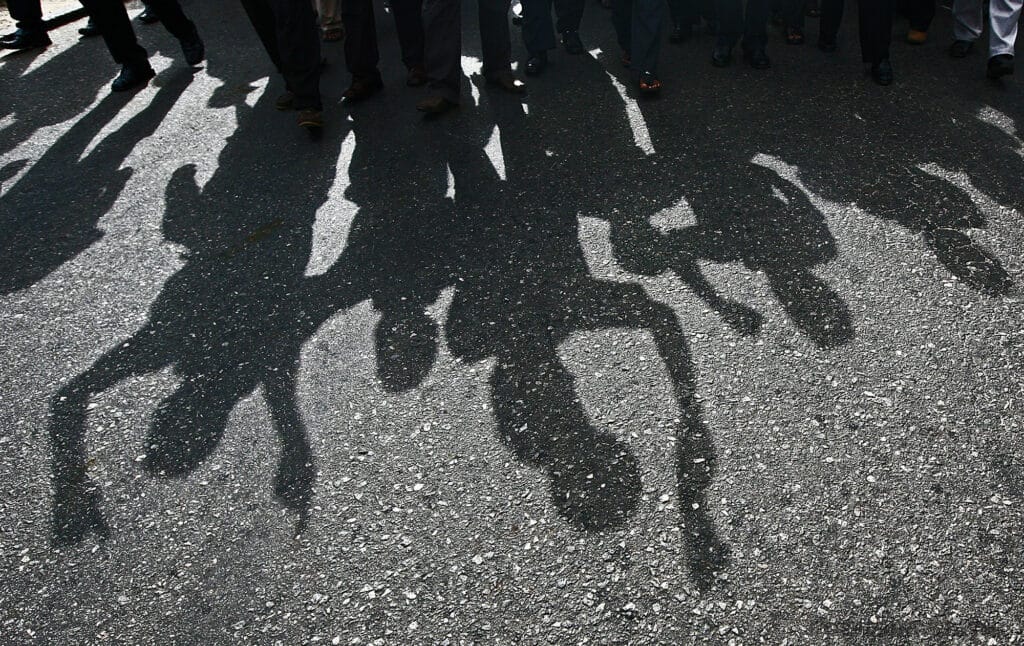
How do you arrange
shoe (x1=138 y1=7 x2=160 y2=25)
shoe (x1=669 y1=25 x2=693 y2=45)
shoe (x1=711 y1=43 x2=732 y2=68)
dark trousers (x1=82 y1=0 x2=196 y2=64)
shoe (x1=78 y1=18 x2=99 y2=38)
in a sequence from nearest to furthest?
shoe (x1=711 y1=43 x2=732 y2=68) → dark trousers (x1=82 y1=0 x2=196 y2=64) → shoe (x1=669 y1=25 x2=693 y2=45) → shoe (x1=78 y1=18 x2=99 y2=38) → shoe (x1=138 y1=7 x2=160 y2=25)

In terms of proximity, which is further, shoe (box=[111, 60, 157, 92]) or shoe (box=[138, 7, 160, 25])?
shoe (box=[138, 7, 160, 25])

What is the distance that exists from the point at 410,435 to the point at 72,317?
2.05 metres

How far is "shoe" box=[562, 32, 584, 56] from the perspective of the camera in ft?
22.6

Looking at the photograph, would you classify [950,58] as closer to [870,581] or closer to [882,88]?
[882,88]

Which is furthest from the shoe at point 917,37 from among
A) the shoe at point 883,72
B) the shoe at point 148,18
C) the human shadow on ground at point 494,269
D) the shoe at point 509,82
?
the shoe at point 148,18

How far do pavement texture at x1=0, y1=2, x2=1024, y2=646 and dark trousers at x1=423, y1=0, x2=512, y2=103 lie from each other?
0.46 metres

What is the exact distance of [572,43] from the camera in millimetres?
6902

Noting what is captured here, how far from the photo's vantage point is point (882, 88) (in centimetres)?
571

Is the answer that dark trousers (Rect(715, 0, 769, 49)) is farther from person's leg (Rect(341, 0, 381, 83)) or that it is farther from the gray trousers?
person's leg (Rect(341, 0, 381, 83))

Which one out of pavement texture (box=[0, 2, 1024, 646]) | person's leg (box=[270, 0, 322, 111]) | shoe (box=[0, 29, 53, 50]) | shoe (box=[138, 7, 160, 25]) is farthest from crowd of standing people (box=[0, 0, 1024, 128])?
shoe (box=[0, 29, 53, 50])

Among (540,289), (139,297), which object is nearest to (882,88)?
(540,289)

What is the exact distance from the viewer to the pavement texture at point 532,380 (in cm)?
247

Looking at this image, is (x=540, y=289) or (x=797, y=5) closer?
(x=540, y=289)

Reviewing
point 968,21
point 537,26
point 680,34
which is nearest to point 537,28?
point 537,26
